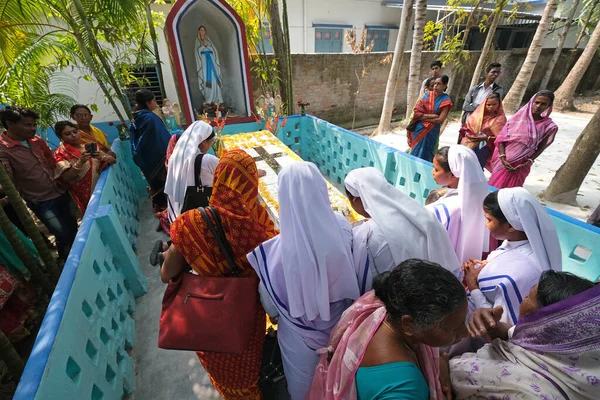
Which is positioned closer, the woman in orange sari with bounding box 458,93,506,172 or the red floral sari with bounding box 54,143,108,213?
the red floral sari with bounding box 54,143,108,213

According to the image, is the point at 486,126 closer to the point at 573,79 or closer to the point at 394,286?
the point at 394,286

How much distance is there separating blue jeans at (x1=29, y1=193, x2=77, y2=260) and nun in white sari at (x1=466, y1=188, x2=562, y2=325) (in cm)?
396

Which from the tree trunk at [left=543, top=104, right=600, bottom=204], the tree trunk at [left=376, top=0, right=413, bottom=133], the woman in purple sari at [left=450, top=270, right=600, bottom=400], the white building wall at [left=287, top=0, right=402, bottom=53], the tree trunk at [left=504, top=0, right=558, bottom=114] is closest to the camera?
the woman in purple sari at [left=450, top=270, right=600, bottom=400]

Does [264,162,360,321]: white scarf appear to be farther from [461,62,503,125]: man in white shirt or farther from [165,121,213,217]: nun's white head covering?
[461,62,503,125]: man in white shirt

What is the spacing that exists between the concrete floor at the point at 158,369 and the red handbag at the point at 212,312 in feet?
3.55

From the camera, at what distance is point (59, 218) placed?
307 cm

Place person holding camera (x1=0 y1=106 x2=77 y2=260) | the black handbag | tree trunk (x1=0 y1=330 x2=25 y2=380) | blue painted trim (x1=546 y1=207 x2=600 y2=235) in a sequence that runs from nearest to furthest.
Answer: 1. tree trunk (x1=0 y1=330 x2=25 y2=380)
2. blue painted trim (x1=546 y1=207 x2=600 y2=235)
3. the black handbag
4. person holding camera (x1=0 y1=106 x2=77 y2=260)

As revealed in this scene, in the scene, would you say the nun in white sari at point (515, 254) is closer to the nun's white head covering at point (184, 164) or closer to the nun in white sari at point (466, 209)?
the nun in white sari at point (466, 209)

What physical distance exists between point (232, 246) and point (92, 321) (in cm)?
117

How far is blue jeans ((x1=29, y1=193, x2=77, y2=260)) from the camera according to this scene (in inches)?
116

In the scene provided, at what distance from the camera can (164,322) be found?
1.30m

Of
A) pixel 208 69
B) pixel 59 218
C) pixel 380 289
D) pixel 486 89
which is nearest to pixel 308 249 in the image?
pixel 380 289

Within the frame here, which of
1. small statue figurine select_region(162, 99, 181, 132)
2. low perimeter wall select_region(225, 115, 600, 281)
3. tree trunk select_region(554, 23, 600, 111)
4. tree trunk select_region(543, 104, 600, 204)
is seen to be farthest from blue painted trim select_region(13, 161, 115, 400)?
tree trunk select_region(554, 23, 600, 111)

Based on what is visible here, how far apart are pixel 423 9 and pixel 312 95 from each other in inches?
146
